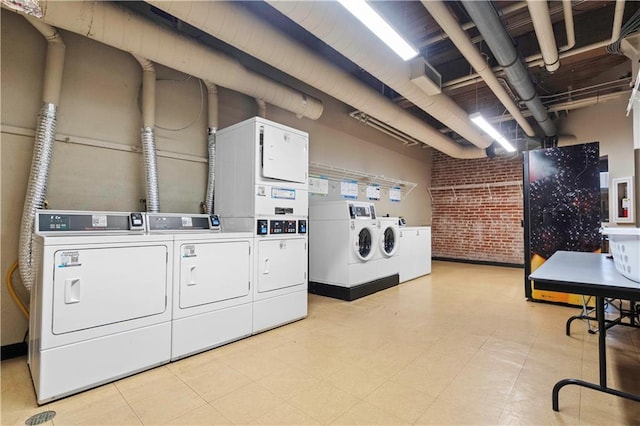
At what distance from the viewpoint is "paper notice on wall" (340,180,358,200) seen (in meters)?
5.71

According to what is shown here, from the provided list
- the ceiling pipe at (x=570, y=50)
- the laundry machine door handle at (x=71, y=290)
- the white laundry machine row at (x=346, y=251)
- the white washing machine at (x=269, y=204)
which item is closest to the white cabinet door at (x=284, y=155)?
the white washing machine at (x=269, y=204)

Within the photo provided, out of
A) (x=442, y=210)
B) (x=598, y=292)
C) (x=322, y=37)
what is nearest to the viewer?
(x=598, y=292)

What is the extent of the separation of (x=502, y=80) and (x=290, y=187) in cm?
348

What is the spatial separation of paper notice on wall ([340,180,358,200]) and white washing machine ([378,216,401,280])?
3.43 ft

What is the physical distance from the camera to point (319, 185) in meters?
5.23

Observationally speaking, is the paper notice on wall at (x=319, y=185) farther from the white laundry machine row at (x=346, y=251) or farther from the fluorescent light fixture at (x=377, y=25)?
the fluorescent light fixture at (x=377, y=25)

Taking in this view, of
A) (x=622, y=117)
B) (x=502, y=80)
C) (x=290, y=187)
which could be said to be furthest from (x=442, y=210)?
(x=290, y=187)

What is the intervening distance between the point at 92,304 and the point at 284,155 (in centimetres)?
211

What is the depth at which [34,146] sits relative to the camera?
2.45 m

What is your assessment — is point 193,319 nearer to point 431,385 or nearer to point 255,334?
→ point 255,334

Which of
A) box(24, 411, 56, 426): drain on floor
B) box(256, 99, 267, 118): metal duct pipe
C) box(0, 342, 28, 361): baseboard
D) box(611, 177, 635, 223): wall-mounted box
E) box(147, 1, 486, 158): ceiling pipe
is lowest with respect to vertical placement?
box(24, 411, 56, 426): drain on floor

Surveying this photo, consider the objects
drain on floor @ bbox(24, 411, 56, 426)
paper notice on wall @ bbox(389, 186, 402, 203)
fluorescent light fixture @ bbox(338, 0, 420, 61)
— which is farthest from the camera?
paper notice on wall @ bbox(389, 186, 402, 203)

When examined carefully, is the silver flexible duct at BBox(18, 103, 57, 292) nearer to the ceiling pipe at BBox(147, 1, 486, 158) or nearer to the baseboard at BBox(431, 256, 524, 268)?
the ceiling pipe at BBox(147, 1, 486, 158)

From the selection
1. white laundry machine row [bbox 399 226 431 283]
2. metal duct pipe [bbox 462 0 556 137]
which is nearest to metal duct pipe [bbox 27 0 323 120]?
metal duct pipe [bbox 462 0 556 137]
